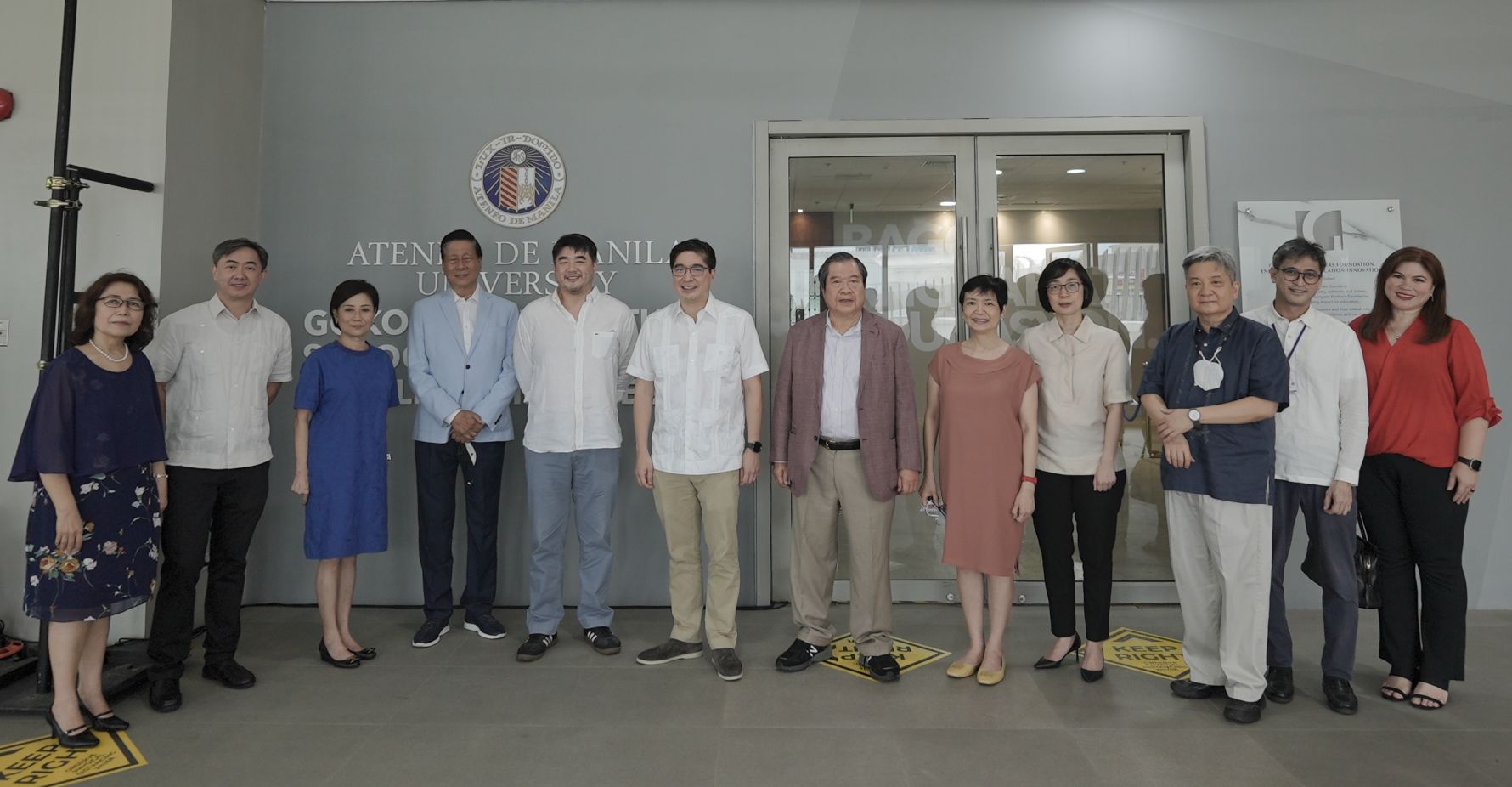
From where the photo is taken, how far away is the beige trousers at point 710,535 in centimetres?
315

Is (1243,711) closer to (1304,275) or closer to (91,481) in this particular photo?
(1304,275)

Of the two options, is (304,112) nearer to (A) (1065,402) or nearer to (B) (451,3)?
(B) (451,3)

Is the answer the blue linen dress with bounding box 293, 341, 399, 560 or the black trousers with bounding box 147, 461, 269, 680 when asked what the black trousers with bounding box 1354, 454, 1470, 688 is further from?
the black trousers with bounding box 147, 461, 269, 680

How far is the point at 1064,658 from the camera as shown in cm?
322

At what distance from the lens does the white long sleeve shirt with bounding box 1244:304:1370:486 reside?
274 cm

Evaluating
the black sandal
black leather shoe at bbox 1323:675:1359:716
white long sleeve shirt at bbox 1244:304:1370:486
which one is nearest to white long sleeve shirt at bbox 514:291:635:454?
→ white long sleeve shirt at bbox 1244:304:1370:486

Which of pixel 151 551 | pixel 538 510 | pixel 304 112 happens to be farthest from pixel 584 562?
pixel 304 112

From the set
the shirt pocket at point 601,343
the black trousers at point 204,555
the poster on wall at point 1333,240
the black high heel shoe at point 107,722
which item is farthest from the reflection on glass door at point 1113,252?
the black high heel shoe at point 107,722

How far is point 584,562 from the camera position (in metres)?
3.38

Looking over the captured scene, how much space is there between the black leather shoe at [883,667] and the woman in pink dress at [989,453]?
236 mm

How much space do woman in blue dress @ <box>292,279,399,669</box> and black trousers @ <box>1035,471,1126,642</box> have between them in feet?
8.86

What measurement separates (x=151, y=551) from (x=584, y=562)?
4.99ft

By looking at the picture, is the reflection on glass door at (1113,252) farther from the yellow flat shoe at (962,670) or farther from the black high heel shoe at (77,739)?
the black high heel shoe at (77,739)

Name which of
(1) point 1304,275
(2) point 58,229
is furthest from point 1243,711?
(2) point 58,229
